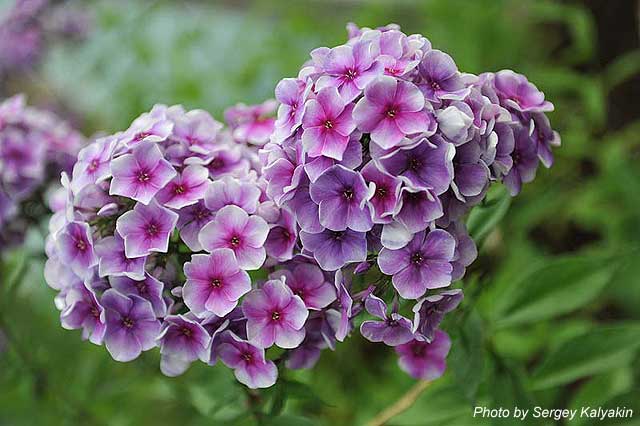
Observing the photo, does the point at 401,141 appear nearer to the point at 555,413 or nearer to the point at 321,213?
the point at 321,213

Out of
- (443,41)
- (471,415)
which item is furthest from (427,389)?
(443,41)

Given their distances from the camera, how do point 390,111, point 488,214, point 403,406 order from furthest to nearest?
point 403,406
point 488,214
point 390,111

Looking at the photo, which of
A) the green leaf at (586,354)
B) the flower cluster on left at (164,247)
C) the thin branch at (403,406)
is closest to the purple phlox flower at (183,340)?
the flower cluster on left at (164,247)

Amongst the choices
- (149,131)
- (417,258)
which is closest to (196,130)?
(149,131)

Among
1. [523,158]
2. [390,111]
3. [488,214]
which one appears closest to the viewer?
[390,111]

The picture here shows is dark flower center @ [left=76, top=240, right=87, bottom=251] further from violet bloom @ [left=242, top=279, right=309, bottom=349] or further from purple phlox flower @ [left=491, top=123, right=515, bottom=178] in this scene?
purple phlox flower @ [left=491, top=123, right=515, bottom=178]

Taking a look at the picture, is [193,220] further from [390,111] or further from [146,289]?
[390,111]
